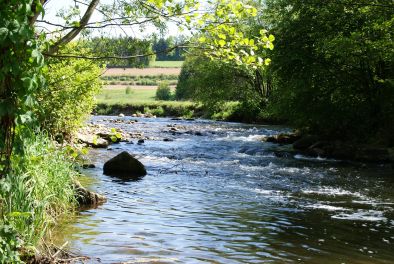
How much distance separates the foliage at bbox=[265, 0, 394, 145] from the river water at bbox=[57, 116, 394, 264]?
5909 millimetres

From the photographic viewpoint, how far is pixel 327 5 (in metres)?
24.9

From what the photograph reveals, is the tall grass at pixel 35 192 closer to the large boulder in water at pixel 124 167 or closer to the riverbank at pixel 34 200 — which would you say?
the riverbank at pixel 34 200

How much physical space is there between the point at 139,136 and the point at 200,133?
5438 millimetres

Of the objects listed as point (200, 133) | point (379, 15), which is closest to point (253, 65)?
point (379, 15)

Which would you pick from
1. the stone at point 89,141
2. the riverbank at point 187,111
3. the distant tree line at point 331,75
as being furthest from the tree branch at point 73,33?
the riverbank at point 187,111

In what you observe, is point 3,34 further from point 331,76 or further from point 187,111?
point 187,111

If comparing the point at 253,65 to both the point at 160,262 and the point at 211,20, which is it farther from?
the point at 160,262

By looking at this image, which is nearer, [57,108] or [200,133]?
[57,108]

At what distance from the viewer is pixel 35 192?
7.89 meters

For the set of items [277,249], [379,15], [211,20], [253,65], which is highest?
[379,15]

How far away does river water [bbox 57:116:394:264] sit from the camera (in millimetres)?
8164

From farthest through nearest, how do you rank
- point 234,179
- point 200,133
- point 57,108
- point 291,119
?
point 200,133 → point 291,119 → point 57,108 → point 234,179

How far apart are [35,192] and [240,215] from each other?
5.02 metres

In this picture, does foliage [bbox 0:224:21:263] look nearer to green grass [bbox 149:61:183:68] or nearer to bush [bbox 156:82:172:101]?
bush [bbox 156:82:172:101]
